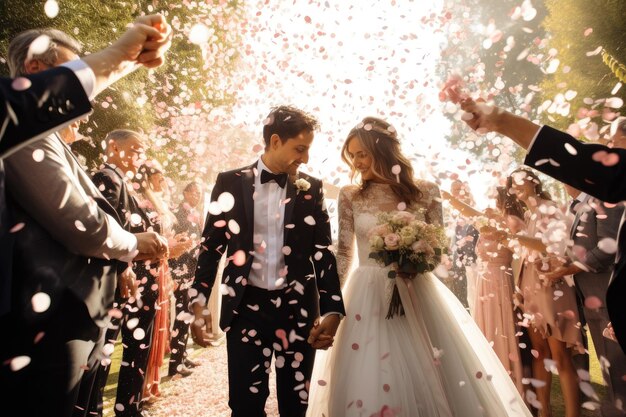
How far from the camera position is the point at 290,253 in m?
3.44

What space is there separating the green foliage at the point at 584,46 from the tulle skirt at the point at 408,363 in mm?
15198

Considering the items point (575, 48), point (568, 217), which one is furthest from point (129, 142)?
point (575, 48)

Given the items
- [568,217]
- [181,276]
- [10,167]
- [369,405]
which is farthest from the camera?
[181,276]

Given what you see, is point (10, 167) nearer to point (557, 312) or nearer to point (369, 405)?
point (369, 405)

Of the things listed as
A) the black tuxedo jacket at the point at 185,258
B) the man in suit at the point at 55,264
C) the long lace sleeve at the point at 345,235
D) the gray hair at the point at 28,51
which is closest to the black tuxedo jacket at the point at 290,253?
the long lace sleeve at the point at 345,235

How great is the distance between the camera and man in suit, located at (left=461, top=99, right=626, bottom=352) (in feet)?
5.76

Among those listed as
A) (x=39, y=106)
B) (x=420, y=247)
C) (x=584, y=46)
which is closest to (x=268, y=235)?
(x=420, y=247)

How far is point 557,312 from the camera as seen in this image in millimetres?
5160

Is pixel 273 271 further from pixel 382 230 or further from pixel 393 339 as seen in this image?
pixel 393 339

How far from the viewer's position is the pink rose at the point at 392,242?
359cm

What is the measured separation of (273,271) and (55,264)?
66.3 inches

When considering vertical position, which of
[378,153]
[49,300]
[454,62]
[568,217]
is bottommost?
[49,300]

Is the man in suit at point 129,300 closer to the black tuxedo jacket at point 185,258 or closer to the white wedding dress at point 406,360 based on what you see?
the white wedding dress at point 406,360

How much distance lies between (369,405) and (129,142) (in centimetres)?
385
